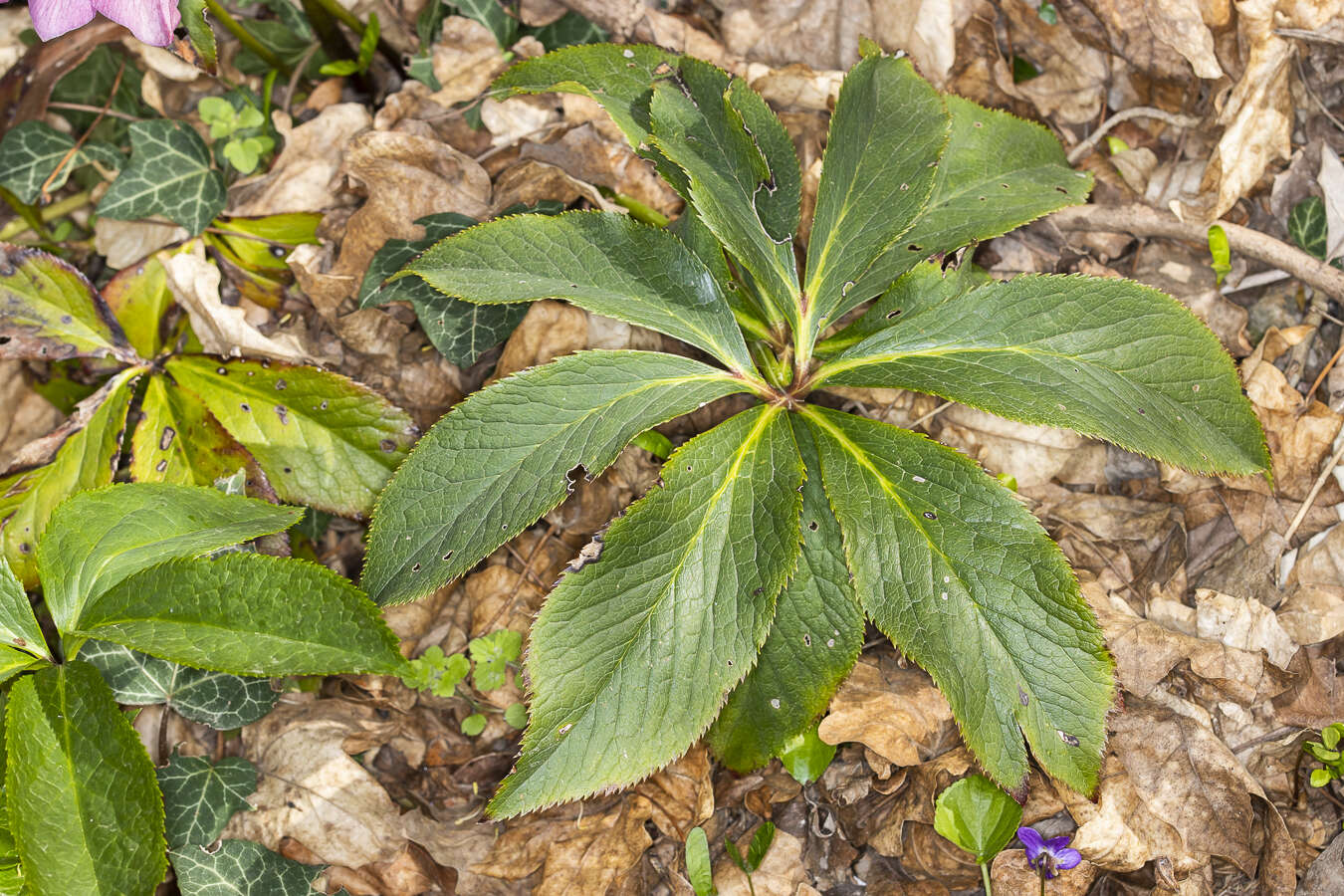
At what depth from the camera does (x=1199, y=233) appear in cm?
207

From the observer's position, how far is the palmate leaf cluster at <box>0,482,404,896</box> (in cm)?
150

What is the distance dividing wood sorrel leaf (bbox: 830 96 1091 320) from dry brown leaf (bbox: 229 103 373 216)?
1.38 meters

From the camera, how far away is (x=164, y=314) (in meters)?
2.20

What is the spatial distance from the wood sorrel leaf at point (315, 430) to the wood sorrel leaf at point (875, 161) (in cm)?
95

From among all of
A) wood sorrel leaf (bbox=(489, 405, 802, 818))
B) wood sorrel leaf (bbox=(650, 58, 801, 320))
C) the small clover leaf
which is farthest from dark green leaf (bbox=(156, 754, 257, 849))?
wood sorrel leaf (bbox=(650, 58, 801, 320))

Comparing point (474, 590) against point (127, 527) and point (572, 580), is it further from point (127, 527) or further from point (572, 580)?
point (127, 527)

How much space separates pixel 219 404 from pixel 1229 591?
2.16 metres

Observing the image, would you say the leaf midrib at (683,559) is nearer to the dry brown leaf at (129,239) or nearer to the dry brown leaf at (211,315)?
the dry brown leaf at (211,315)

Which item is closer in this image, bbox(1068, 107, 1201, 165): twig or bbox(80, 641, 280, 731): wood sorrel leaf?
bbox(80, 641, 280, 731): wood sorrel leaf

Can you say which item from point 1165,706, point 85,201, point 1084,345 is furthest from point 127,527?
point 1165,706

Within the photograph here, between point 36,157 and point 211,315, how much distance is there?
2.48ft

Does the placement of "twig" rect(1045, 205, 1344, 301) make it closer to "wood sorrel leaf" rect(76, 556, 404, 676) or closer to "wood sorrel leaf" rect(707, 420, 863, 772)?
"wood sorrel leaf" rect(707, 420, 863, 772)

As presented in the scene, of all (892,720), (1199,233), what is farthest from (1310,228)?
(892,720)

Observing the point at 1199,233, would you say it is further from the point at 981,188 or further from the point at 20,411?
the point at 20,411
